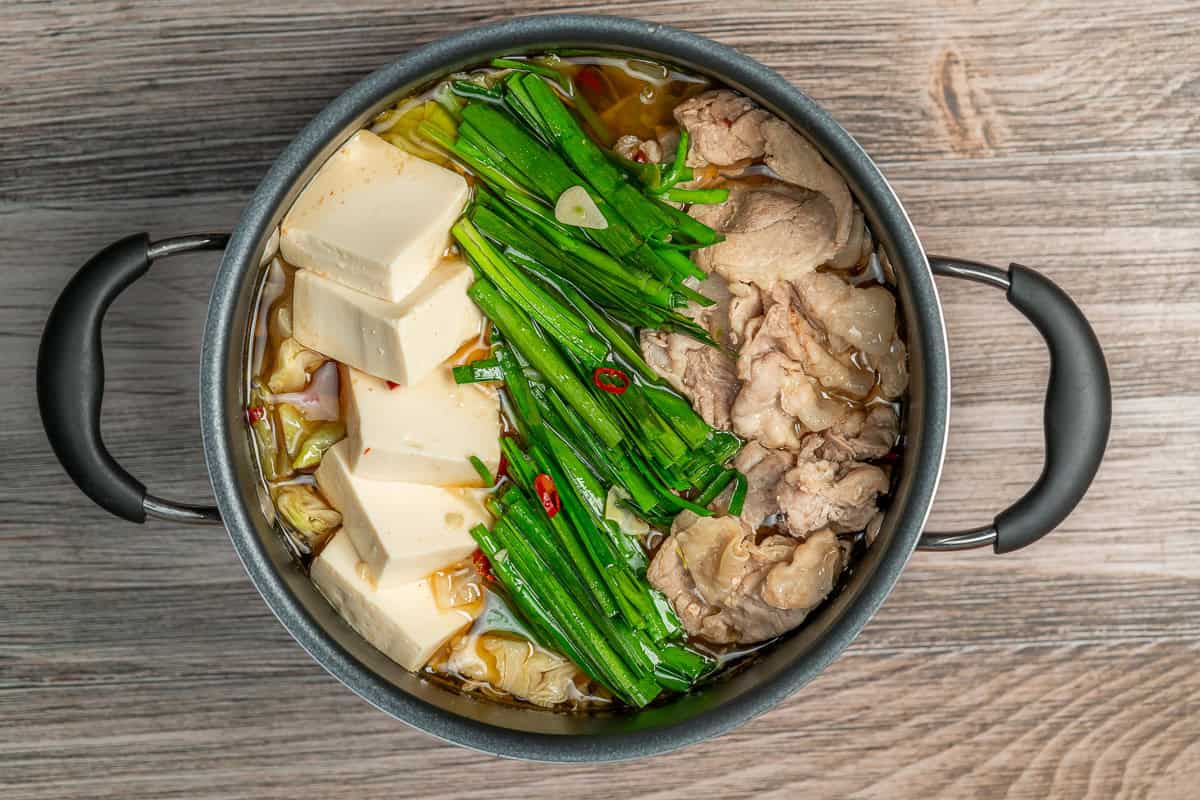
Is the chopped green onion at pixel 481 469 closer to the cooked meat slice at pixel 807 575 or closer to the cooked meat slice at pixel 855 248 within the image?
the cooked meat slice at pixel 807 575

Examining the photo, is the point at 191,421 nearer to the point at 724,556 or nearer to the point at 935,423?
the point at 724,556

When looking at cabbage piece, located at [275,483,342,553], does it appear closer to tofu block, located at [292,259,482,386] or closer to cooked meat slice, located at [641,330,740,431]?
tofu block, located at [292,259,482,386]

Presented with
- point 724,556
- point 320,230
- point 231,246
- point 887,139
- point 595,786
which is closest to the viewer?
point 231,246

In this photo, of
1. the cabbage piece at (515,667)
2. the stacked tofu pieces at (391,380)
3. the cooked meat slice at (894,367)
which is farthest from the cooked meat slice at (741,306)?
the cabbage piece at (515,667)

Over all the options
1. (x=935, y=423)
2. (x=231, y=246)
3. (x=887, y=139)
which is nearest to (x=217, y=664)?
(x=231, y=246)

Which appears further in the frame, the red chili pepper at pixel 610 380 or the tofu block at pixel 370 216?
the red chili pepper at pixel 610 380

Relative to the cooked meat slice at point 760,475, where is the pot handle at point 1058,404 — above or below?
above

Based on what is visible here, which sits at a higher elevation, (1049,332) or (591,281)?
(1049,332)
